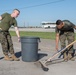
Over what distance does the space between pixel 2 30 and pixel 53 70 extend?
9.03 feet

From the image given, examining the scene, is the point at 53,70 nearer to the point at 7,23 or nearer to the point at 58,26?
the point at 58,26

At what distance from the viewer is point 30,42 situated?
9.34 m

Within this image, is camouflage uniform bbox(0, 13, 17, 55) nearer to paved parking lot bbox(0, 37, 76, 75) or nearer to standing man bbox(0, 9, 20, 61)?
standing man bbox(0, 9, 20, 61)

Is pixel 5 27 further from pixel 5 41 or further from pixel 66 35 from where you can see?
pixel 66 35

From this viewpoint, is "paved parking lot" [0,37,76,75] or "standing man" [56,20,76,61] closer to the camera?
"paved parking lot" [0,37,76,75]

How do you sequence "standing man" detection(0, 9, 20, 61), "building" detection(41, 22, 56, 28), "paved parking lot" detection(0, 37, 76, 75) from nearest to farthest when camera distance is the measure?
"paved parking lot" detection(0, 37, 76, 75) < "standing man" detection(0, 9, 20, 61) < "building" detection(41, 22, 56, 28)

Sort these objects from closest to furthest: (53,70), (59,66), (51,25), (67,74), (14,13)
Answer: (67,74) → (53,70) → (59,66) → (14,13) → (51,25)

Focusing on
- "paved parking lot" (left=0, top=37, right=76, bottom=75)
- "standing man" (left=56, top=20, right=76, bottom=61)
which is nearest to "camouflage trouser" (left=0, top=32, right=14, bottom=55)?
"paved parking lot" (left=0, top=37, right=76, bottom=75)

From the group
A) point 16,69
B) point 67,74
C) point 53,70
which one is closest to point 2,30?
point 16,69

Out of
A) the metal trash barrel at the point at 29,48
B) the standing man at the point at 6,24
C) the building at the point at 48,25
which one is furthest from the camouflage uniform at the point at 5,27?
the building at the point at 48,25

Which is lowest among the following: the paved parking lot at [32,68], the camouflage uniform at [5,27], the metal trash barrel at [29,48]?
the paved parking lot at [32,68]

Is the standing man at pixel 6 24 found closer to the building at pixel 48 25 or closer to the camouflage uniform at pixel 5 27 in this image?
the camouflage uniform at pixel 5 27

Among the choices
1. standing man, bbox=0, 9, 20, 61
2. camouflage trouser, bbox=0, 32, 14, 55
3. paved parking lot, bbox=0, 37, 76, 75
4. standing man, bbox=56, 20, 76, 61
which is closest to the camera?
paved parking lot, bbox=0, 37, 76, 75

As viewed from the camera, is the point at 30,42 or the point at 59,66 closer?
the point at 59,66
